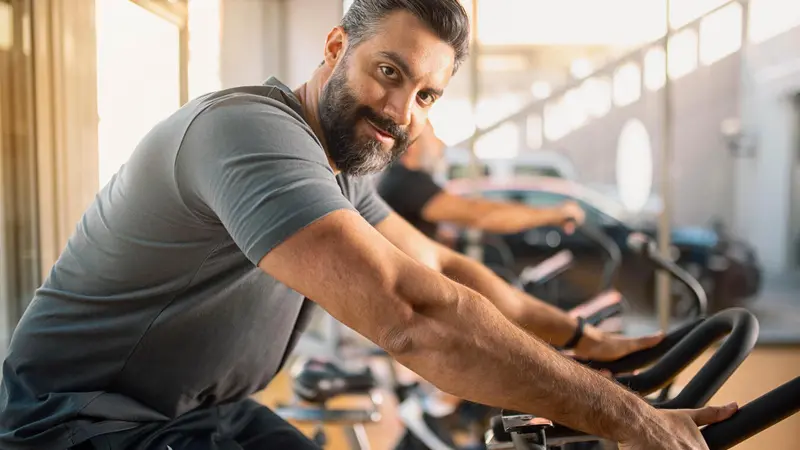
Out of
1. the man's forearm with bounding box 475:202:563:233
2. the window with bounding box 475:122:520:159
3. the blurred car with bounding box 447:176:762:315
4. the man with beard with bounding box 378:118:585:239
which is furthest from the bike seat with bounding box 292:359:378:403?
the window with bounding box 475:122:520:159

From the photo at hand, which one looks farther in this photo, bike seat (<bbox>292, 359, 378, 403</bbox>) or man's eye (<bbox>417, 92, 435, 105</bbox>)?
bike seat (<bbox>292, 359, 378, 403</bbox>)

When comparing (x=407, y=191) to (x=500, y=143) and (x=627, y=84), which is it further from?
(x=627, y=84)

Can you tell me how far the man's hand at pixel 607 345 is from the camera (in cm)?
130

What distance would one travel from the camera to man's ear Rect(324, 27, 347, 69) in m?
1.03

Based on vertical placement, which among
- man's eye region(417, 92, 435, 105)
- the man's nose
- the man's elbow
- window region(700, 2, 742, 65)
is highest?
window region(700, 2, 742, 65)

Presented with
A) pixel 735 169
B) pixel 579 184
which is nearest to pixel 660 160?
pixel 579 184

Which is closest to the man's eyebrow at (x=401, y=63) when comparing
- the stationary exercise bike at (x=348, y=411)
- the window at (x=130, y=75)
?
the window at (x=130, y=75)

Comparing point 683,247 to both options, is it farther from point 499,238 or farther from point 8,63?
point 8,63

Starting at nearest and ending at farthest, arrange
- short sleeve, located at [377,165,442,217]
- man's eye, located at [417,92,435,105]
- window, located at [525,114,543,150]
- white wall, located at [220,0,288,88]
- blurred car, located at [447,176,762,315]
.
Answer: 1. man's eye, located at [417,92,435,105]
2. white wall, located at [220,0,288,88]
3. short sleeve, located at [377,165,442,217]
4. blurred car, located at [447,176,762,315]
5. window, located at [525,114,543,150]

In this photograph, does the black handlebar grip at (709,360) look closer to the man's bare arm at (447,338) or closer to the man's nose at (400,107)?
the man's bare arm at (447,338)

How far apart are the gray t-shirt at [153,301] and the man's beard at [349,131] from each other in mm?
53

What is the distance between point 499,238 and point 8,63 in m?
3.95

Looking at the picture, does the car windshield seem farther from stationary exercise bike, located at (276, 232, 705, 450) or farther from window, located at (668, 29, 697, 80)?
stationary exercise bike, located at (276, 232, 705, 450)

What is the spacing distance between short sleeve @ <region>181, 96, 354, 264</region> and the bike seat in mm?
1816
